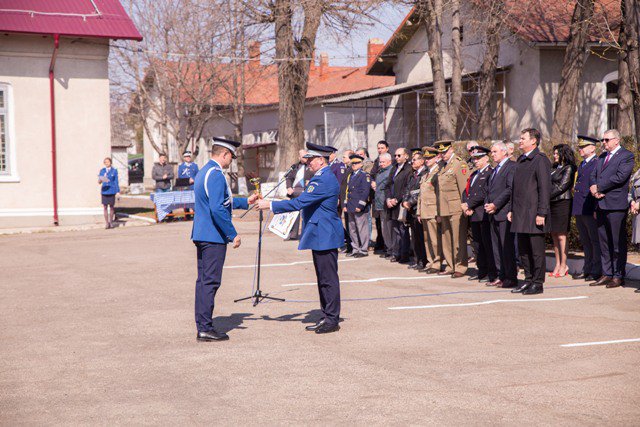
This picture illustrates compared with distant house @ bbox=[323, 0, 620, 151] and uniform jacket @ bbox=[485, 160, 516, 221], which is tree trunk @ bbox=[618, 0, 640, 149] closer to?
uniform jacket @ bbox=[485, 160, 516, 221]

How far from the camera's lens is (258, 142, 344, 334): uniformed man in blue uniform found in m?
8.81

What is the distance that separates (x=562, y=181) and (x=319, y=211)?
4.67m

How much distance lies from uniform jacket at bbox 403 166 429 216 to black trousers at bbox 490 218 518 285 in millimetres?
2039

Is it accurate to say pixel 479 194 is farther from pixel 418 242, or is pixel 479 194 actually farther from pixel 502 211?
pixel 418 242

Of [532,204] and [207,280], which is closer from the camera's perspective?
[207,280]

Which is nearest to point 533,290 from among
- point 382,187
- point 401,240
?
point 401,240

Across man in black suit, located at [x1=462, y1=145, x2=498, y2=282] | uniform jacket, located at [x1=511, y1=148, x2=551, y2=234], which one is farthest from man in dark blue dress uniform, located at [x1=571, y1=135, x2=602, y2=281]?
man in black suit, located at [x1=462, y1=145, x2=498, y2=282]

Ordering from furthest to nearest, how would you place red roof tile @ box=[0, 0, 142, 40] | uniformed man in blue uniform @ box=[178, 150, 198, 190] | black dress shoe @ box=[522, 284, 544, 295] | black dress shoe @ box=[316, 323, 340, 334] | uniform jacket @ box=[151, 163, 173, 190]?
uniform jacket @ box=[151, 163, 173, 190]
uniformed man in blue uniform @ box=[178, 150, 198, 190]
red roof tile @ box=[0, 0, 142, 40]
black dress shoe @ box=[522, 284, 544, 295]
black dress shoe @ box=[316, 323, 340, 334]

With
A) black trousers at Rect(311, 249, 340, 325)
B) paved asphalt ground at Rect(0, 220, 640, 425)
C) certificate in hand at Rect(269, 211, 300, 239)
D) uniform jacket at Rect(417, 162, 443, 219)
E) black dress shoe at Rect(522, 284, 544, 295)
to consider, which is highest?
uniform jacket at Rect(417, 162, 443, 219)

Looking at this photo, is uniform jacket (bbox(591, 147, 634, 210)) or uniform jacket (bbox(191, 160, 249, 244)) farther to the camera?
uniform jacket (bbox(591, 147, 634, 210))

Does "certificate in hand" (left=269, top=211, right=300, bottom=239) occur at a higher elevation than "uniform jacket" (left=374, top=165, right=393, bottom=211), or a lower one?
lower

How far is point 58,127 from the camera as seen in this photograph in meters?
22.4

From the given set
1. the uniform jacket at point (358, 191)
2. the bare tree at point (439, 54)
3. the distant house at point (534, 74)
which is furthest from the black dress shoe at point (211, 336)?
the distant house at point (534, 74)

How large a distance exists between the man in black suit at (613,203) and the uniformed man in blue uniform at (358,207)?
4986 mm
